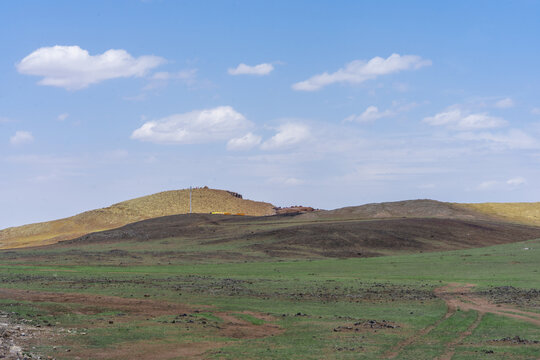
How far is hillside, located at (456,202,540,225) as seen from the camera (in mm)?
113206

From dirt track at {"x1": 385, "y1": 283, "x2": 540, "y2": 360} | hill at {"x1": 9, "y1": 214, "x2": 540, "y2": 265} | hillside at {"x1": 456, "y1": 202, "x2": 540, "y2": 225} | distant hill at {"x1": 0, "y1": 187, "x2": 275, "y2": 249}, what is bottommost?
dirt track at {"x1": 385, "y1": 283, "x2": 540, "y2": 360}

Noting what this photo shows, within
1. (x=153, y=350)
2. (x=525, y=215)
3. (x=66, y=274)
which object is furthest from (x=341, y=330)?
(x=525, y=215)

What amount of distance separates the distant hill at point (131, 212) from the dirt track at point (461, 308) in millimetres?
76265

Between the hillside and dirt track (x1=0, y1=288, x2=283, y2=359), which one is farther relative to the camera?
the hillside

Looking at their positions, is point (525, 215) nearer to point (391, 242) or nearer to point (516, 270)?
point (391, 242)

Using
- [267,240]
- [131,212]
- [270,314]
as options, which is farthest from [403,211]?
[270,314]

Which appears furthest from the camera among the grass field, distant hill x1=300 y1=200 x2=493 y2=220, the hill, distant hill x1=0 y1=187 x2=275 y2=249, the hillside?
distant hill x1=0 y1=187 x2=275 y2=249

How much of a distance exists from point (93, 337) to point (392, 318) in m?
12.5

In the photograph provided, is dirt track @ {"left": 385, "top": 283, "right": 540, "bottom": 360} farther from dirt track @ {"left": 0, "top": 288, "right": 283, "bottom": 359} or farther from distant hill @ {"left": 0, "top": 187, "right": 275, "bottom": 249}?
distant hill @ {"left": 0, "top": 187, "right": 275, "bottom": 249}

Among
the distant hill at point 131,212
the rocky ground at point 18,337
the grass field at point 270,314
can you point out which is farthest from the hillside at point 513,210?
the rocky ground at point 18,337

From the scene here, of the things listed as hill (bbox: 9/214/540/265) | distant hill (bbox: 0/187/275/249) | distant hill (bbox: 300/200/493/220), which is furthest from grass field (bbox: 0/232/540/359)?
distant hill (bbox: 0/187/275/249)

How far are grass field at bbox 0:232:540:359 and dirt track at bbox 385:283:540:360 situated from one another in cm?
9

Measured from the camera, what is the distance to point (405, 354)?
20.0 m

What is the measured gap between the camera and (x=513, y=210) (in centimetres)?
12056
